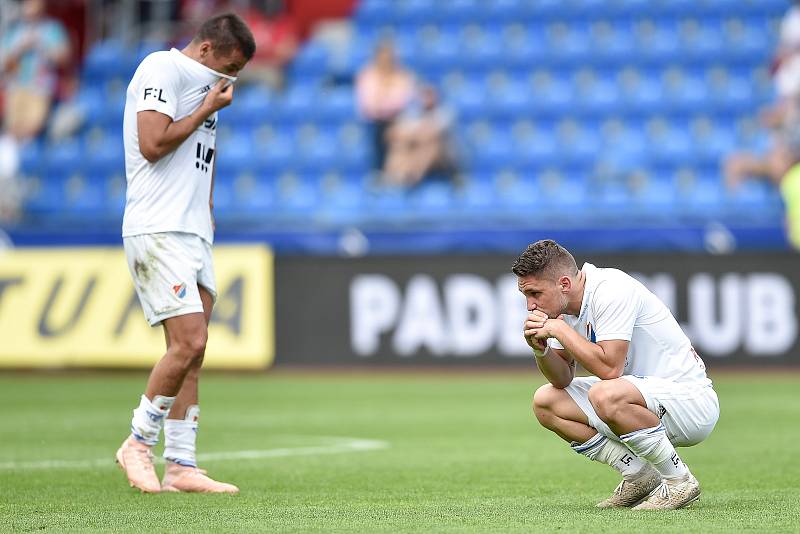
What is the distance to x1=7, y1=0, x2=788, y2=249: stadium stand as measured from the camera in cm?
1841

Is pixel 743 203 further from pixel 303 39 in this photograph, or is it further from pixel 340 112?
pixel 303 39

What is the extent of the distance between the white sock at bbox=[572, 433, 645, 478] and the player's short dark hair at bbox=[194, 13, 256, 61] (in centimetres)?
263

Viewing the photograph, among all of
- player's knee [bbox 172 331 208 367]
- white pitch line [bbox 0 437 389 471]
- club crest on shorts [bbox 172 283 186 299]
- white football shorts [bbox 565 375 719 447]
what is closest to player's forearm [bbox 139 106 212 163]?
club crest on shorts [bbox 172 283 186 299]

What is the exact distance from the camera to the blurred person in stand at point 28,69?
2114 cm

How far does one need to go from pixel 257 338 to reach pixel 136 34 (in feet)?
29.3

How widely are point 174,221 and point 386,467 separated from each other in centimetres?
200

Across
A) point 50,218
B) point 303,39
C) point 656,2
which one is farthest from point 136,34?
point 656,2

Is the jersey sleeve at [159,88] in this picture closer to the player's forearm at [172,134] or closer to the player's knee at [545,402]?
the player's forearm at [172,134]

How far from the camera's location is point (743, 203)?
→ 1777 cm

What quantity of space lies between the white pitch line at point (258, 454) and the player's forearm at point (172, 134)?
2176 millimetres

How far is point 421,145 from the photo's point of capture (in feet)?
61.3

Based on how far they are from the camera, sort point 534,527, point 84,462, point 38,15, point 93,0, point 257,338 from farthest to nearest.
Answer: point 93,0
point 38,15
point 257,338
point 84,462
point 534,527

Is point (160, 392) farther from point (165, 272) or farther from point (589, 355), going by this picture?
point (589, 355)

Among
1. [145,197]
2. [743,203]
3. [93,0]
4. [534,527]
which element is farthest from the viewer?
[93,0]
